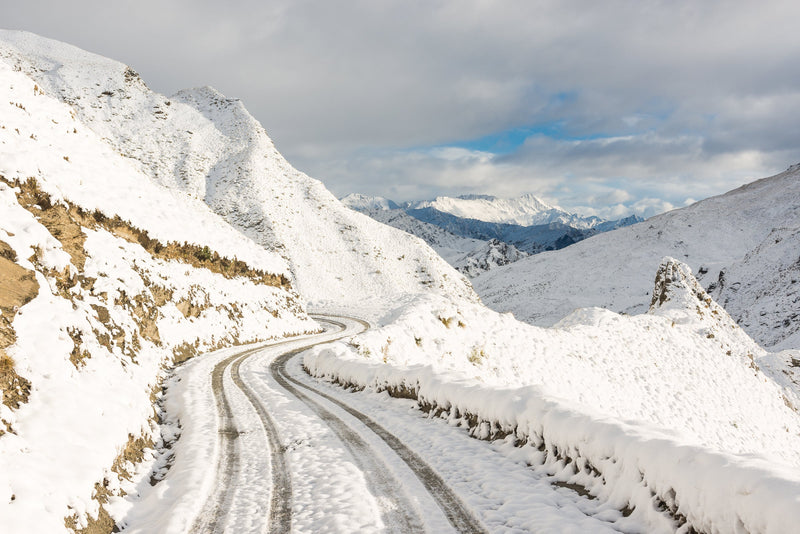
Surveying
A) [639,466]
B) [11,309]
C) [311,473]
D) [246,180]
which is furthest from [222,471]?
[246,180]

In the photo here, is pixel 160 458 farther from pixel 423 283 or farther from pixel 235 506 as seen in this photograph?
pixel 423 283

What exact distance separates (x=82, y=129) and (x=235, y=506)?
3045 cm

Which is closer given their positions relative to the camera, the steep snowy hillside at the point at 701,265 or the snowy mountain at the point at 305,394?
the snowy mountain at the point at 305,394

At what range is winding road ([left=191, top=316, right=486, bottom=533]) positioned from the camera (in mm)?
5676

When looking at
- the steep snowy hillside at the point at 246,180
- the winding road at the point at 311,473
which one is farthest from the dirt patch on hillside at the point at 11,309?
the steep snowy hillside at the point at 246,180

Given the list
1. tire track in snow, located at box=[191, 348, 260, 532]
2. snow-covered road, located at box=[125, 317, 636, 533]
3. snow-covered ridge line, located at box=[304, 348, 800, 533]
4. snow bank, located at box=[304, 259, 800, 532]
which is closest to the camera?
snow-covered ridge line, located at box=[304, 348, 800, 533]

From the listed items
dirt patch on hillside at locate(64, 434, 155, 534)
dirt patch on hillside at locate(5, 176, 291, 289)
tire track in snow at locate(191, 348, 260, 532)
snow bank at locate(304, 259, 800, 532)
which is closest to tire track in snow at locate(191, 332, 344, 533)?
tire track in snow at locate(191, 348, 260, 532)

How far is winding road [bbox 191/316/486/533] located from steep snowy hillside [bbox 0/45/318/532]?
5.99 feet

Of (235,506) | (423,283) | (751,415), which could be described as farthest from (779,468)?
(423,283)

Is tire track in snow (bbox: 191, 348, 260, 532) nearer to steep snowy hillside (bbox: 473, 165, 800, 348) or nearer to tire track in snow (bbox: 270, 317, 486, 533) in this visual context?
tire track in snow (bbox: 270, 317, 486, 533)

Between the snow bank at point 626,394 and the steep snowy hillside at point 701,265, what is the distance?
81.5 feet

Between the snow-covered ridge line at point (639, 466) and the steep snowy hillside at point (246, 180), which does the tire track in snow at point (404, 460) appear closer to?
the snow-covered ridge line at point (639, 466)

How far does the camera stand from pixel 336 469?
296 inches

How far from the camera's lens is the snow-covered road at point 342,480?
5633mm
